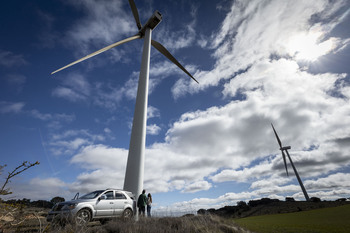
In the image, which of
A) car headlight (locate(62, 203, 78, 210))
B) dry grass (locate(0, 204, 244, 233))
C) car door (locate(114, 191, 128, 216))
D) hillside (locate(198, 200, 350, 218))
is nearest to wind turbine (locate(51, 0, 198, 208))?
car door (locate(114, 191, 128, 216))

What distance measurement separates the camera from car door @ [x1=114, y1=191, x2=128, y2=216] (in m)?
10.7

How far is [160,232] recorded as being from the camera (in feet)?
20.1

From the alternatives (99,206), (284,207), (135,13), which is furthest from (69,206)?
(284,207)

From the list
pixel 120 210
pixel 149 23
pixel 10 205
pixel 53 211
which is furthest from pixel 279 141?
pixel 10 205

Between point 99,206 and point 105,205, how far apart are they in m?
0.39

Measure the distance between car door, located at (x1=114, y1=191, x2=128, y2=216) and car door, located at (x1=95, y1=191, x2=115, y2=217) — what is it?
23 centimetres

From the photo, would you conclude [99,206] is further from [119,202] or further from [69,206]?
[69,206]

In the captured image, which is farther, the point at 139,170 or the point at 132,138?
the point at 132,138

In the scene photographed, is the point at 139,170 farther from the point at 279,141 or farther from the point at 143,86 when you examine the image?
the point at 279,141

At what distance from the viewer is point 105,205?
10227 millimetres

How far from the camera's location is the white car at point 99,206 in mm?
8852

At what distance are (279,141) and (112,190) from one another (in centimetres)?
5113

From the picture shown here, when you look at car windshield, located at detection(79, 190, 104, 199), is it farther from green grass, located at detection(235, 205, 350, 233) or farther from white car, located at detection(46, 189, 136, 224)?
green grass, located at detection(235, 205, 350, 233)

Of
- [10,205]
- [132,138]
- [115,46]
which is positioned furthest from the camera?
[115,46]
